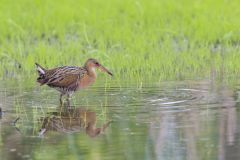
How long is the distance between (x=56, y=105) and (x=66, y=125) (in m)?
1.13

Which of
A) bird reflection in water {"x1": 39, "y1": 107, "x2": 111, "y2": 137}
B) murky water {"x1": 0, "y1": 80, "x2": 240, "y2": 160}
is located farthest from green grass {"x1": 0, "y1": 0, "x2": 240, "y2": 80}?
bird reflection in water {"x1": 39, "y1": 107, "x2": 111, "y2": 137}

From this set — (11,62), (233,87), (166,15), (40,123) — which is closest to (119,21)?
(166,15)

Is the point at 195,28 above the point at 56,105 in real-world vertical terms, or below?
above

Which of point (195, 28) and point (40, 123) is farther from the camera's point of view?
point (195, 28)

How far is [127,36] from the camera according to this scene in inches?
535

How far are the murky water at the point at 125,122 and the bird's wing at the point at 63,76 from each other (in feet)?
0.58

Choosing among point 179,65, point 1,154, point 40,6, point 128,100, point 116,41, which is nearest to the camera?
Result: point 1,154

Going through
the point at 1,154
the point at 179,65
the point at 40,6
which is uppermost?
the point at 40,6

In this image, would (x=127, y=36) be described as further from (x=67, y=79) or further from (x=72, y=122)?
(x=72, y=122)

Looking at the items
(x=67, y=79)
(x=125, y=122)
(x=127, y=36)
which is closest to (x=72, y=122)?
(x=125, y=122)

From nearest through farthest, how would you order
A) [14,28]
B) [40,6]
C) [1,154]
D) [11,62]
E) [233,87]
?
[1,154] < [233,87] < [11,62] < [14,28] < [40,6]

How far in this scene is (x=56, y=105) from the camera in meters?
9.79

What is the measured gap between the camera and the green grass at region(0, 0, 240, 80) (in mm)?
11891

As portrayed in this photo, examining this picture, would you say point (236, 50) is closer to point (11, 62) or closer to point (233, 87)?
point (233, 87)
